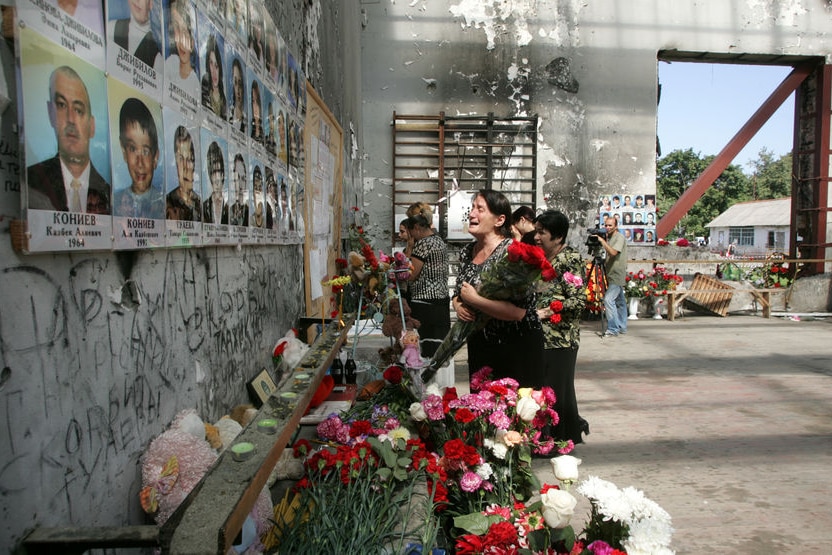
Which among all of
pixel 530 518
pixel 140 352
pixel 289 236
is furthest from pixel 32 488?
pixel 289 236

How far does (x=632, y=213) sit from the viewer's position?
40.3 feet

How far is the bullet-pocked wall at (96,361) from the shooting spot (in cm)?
121

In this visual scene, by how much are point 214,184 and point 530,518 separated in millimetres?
1947

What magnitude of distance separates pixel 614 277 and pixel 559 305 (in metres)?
5.87

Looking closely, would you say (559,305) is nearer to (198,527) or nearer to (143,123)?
(143,123)

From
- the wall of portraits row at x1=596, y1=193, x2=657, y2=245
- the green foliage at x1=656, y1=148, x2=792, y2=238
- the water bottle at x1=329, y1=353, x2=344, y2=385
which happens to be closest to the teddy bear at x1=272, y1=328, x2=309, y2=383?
the water bottle at x1=329, y1=353, x2=344, y2=385

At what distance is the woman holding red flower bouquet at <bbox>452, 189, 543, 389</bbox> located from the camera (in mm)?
3037

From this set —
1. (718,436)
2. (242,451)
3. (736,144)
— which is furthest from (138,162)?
(736,144)

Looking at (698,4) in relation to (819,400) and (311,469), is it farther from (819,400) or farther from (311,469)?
(311,469)

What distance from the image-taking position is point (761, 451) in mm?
4242

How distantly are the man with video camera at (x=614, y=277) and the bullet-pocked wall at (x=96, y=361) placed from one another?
7.41 metres

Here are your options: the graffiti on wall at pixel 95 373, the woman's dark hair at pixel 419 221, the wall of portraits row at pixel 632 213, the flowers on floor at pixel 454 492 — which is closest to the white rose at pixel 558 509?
the flowers on floor at pixel 454 492

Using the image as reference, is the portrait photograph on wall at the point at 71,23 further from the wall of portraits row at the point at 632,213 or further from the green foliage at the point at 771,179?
the green foliage at the point at 771,179

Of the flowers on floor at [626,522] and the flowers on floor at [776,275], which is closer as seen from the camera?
the flowers on floor at [626,522]
